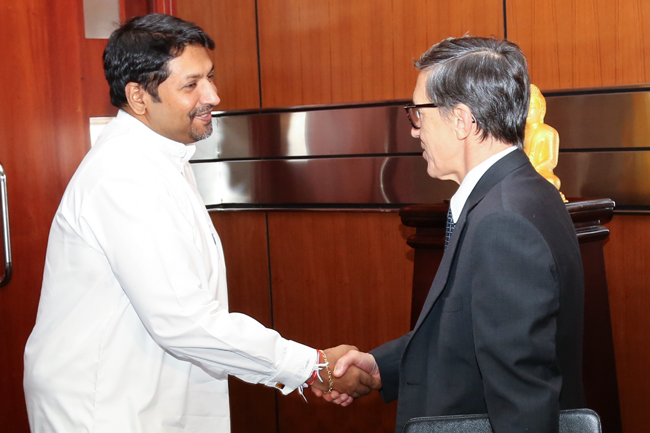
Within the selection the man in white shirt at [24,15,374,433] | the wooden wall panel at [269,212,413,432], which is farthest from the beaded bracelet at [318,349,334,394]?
the wooden wall panel at [269,212,413,432]

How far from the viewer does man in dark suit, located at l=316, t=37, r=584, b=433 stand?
48.1 inches

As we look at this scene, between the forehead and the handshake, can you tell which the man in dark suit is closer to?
the handshake

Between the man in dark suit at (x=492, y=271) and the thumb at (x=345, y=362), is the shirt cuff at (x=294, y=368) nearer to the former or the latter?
the thumb at (x=345, y=362)

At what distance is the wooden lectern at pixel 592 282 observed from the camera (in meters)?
2.18

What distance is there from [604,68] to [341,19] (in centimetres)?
123

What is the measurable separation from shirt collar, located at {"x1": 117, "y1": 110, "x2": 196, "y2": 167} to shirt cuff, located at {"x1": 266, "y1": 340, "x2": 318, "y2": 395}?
0.63 metres

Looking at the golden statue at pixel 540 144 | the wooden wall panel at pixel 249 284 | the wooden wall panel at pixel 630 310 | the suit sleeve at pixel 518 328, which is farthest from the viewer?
the wooden wall panel at pixel 249 284

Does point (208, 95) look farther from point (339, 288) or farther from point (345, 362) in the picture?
point (339, 288)

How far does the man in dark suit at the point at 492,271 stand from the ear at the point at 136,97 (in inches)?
29.8

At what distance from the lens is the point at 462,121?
1492 mm

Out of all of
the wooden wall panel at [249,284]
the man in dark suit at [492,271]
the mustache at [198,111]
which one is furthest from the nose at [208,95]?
the wooden wall panel at [249,284]

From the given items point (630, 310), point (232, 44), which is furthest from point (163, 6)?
point (630, 310)

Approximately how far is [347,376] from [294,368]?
0.90 ft

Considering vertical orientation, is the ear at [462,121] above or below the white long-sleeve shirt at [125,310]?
above
